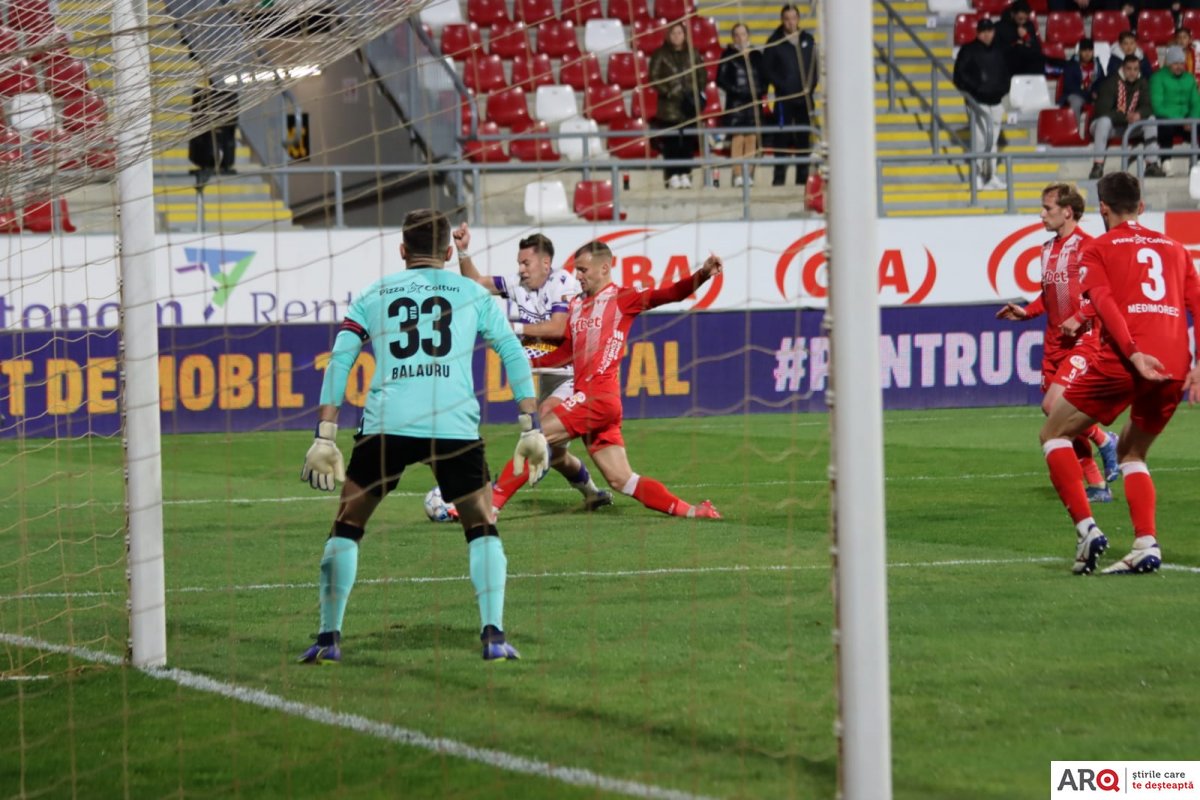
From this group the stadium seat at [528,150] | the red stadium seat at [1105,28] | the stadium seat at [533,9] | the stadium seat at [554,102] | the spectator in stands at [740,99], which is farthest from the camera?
the red stadium seat at [1105,28]

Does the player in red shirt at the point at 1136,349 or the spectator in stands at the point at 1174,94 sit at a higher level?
the spectator in stands at the point at 1174,94

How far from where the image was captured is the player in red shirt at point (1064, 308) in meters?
10.7

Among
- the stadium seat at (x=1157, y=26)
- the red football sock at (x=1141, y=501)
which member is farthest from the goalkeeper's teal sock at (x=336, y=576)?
the stadium seat at (x=1157, y=26)

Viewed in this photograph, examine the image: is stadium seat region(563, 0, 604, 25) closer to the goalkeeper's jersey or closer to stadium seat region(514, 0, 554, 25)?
stadium seat region(514, 0, 554, 25)

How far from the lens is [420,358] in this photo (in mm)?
6508

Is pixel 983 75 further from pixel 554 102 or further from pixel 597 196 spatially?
pixel 597 196

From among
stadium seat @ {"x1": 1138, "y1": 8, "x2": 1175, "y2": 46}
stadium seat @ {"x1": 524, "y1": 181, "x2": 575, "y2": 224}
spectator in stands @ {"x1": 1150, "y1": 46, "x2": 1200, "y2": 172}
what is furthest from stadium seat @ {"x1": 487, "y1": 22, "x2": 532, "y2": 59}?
stadium seat @ {"x1": 1138, "y1": 8, "x2": 1175, "y2": 46}

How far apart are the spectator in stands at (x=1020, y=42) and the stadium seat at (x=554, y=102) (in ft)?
18.3

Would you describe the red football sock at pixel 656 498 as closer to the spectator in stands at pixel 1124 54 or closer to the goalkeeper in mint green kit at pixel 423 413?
the goalkeeper in mint green kit at pixel 423 413

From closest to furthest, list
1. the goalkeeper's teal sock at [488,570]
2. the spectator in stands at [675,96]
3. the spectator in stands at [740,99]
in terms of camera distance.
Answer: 1. the goalkeeper's teal sock at [488,570]
2. the spectator in stands at [675,96]
3. the spectator in stands at [740,99]

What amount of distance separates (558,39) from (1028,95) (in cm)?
644

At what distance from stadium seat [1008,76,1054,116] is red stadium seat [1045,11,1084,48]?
5.75 feet

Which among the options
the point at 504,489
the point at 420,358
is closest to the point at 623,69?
the point at 504,489

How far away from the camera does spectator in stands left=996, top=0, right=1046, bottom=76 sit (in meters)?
22.2
